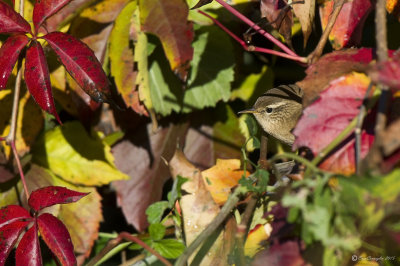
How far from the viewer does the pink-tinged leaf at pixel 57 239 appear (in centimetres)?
138

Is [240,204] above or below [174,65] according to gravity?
below

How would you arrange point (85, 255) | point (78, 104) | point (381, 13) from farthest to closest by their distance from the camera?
1. point (85, 255)
2. point (78, 104)
3. point (381, 13)

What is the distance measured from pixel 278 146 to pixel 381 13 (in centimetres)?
149

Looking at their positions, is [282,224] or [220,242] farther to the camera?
[220,242]

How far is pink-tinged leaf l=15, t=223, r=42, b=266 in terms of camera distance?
4.66 feet

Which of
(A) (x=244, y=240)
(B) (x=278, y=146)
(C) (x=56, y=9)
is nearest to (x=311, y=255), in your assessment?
(A) (x=244, y=240)

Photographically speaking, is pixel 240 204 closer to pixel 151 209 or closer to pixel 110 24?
pixel 151 209

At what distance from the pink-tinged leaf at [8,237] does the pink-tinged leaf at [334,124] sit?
2.66 ft

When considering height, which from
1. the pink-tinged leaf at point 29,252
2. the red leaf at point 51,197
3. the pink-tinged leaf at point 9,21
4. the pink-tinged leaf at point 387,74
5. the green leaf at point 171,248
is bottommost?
the green leaf at point 171,248

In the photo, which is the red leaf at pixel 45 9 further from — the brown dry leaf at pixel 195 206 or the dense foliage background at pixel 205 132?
the brown dry leaf at pixel 195 206

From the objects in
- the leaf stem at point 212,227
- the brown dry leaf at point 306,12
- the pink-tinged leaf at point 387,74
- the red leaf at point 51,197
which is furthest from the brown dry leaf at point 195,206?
the pink-tinged leaf at point 387,74

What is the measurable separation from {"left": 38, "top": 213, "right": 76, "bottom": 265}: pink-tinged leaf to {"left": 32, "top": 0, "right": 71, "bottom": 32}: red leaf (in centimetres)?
53

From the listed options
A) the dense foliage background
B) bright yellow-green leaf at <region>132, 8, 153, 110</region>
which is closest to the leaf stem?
the dense foliage background

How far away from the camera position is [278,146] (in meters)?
2.41
